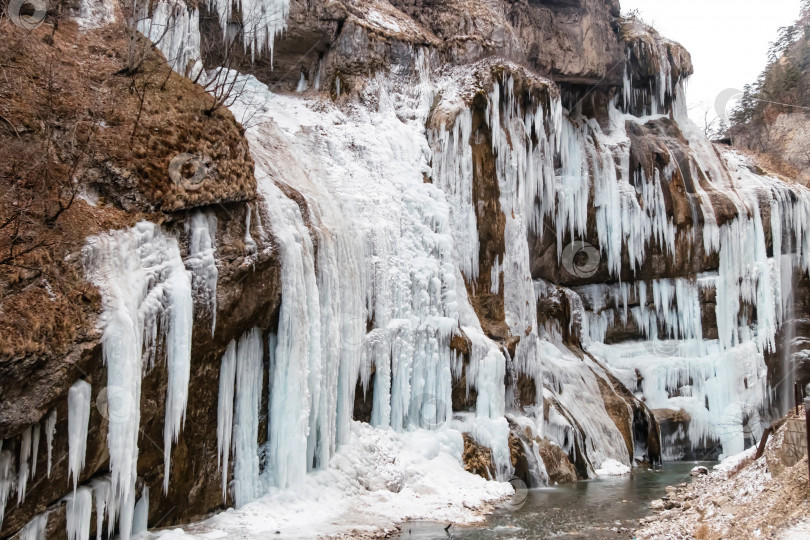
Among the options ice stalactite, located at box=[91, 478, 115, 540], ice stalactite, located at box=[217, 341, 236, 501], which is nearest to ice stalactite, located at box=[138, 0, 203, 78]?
ice stalactite, located at box=[217, 341, 236, 501]

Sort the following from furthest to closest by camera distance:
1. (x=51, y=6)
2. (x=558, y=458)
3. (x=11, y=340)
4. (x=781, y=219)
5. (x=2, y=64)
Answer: (x=781, y=219)
(x=558, y=458)
(x=51, y=6)
(x=2, y=64)
(x=11, y=340)

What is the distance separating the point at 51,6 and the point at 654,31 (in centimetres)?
2271

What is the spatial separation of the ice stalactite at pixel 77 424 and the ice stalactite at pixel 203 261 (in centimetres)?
215

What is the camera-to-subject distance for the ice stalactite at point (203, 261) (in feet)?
29.6

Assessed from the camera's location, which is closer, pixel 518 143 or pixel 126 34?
pixel 126 34

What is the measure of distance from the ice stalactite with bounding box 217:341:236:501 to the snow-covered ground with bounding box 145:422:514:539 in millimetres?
660

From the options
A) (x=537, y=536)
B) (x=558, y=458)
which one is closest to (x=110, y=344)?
(x=537, y=536)

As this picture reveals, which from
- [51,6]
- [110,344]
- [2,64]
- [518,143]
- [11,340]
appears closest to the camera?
[11,340]

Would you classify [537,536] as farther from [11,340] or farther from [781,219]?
[781,219]

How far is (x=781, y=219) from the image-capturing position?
2473 cm

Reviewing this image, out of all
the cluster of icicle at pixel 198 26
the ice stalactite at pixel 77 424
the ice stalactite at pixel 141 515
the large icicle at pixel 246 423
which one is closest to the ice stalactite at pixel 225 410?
the large icicle at pixel 246 423

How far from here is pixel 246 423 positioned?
388 inches

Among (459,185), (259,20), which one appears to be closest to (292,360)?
(459,185)

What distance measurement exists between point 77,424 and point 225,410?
2606 millimetres
